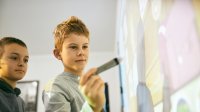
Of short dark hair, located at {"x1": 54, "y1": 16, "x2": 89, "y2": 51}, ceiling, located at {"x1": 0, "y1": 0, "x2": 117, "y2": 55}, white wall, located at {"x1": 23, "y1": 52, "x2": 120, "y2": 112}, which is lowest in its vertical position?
white wall, located at {"x1": 23, "y1": 52, "x2": 120, "y2": 112}

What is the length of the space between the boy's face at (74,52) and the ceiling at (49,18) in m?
1.22

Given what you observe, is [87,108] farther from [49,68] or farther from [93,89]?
[49,68]

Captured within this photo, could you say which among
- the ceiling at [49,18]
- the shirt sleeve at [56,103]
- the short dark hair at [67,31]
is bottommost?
the shirt sleeve at [56,103]

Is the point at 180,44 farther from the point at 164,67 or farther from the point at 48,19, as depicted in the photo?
the point at 48,19

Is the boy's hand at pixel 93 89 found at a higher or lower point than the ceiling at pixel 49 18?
lower

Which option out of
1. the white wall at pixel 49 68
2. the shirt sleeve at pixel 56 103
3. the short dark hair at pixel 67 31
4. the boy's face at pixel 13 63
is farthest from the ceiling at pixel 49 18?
the shirt sleeve at pixel 56 103

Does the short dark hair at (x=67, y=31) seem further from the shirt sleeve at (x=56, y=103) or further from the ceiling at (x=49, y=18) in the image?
the ceiling at (x=49, y=18)

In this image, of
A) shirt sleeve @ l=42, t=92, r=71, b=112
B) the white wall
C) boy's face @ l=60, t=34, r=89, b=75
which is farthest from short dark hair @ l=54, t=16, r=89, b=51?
the white wall

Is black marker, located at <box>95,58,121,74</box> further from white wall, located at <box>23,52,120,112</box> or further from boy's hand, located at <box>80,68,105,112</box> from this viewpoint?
white wall, located at <box>23,52,120,112</box>

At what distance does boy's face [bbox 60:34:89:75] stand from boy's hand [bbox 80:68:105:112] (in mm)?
129

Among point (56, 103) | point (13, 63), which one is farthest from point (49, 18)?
point (56, 103)

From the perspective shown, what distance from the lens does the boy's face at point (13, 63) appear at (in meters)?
0.82

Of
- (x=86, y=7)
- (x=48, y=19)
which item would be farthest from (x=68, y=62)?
(x=48, y=19)

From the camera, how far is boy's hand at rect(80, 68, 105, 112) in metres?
0.46
